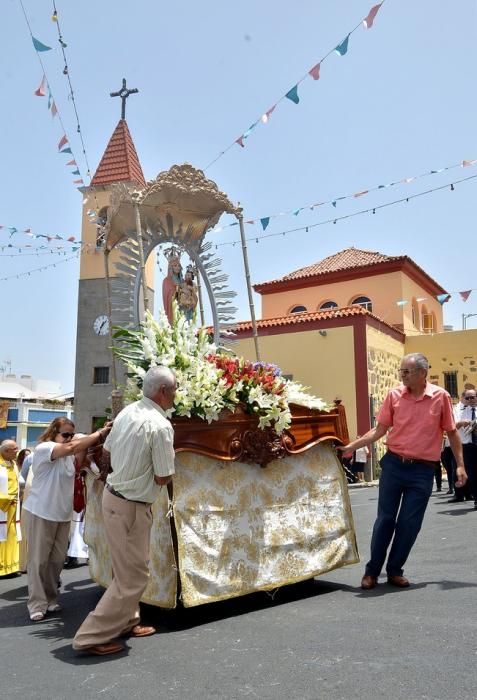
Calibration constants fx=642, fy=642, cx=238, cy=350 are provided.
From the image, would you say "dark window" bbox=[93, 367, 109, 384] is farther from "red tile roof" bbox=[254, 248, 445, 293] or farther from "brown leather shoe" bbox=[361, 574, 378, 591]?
"brown leather shoe" bbox=[361, 574, 378, 591]

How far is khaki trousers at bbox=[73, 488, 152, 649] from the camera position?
3.54m

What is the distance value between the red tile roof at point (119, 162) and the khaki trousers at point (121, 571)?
21629mm

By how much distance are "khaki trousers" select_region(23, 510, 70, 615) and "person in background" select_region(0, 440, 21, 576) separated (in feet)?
7.54

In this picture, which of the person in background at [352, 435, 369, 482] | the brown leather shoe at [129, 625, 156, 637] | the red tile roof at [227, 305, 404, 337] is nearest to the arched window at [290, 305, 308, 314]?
the red tile roof at [227, 305, 404, 337]

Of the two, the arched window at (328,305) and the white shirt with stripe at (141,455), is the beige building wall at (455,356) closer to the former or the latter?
the arched window at (328,305)

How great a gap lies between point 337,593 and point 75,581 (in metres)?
2.79

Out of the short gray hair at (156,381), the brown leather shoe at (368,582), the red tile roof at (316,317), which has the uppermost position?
the red tile roof at (316,317)

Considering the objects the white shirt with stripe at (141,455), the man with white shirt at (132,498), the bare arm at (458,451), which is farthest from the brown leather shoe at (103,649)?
the bare arm at (458,451)

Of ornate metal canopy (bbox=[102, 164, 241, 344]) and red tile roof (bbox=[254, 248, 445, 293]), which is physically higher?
red tile roof (bbox=[254, 248, 445, 293])

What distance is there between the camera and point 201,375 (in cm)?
446

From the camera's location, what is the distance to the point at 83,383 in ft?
87.6

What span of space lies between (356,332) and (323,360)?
1489 mm

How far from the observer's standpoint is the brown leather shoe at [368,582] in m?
4.70

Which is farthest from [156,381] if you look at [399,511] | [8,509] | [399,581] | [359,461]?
[359,461]
